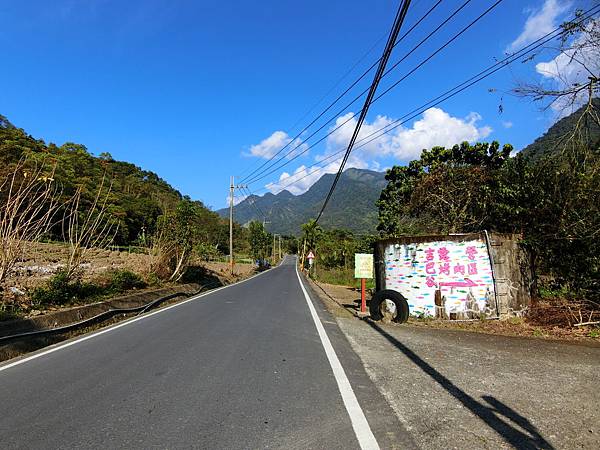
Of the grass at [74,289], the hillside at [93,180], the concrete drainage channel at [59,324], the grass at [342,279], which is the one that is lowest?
the grass at [342,279]

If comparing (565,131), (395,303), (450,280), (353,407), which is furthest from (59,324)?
(565,131)

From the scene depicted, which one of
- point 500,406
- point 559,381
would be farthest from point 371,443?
point 559,381

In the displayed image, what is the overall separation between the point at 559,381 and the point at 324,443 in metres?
3.57

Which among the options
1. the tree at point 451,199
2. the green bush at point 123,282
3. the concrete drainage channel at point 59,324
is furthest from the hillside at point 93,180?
the tree at point 451,199

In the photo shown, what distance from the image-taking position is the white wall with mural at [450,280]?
386 inches

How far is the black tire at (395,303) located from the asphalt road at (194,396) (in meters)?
2.75

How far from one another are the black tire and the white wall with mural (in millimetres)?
429

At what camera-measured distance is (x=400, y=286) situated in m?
10.8

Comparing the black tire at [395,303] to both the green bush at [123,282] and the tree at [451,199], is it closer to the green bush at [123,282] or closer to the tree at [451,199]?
the tree at [451,199]

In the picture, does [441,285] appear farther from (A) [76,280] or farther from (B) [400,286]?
(A) [76,280]

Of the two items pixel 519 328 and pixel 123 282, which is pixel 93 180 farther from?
pixel 519 328

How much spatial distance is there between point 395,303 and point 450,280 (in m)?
1.47

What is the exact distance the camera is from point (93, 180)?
54.0 m

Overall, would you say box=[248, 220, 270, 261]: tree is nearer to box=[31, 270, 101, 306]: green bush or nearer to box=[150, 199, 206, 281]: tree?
box=[150, 199, 206, 281]: tree
